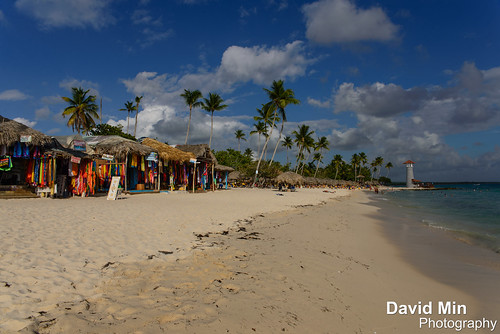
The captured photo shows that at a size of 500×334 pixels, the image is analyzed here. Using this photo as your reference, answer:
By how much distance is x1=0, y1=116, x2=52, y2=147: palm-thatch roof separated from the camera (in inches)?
399

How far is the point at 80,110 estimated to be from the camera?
1167 inches

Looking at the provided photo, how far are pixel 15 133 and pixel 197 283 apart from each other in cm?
1159

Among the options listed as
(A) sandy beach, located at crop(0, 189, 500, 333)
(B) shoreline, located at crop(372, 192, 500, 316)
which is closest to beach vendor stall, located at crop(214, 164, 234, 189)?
(B) shoreline, located at crop(372, 192, 500, 316)

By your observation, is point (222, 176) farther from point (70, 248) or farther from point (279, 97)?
point (70, 248)

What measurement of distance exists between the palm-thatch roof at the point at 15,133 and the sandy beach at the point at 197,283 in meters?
5.72

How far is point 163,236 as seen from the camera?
18.2 ft

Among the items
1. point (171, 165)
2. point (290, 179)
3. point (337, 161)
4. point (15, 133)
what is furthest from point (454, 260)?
point (337, 161)

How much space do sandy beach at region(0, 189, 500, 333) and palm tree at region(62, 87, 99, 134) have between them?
2801 cm

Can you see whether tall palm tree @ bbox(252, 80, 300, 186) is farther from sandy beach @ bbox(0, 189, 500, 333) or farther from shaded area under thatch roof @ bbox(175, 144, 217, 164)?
sandy beach @ bbox(0, 189, 500, 333)

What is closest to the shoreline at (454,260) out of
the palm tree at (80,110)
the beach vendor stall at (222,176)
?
the beach vendor stall at (222,176)

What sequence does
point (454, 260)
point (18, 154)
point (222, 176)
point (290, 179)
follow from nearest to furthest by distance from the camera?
point (454, 260), point (18, 154), point (222, 176), point (290, 179)

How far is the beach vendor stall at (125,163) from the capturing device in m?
14.1

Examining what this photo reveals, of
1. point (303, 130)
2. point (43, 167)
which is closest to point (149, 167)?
point (43, 167)

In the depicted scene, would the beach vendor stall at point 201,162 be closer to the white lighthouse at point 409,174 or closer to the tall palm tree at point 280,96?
the tall palm tree at point 280,96
